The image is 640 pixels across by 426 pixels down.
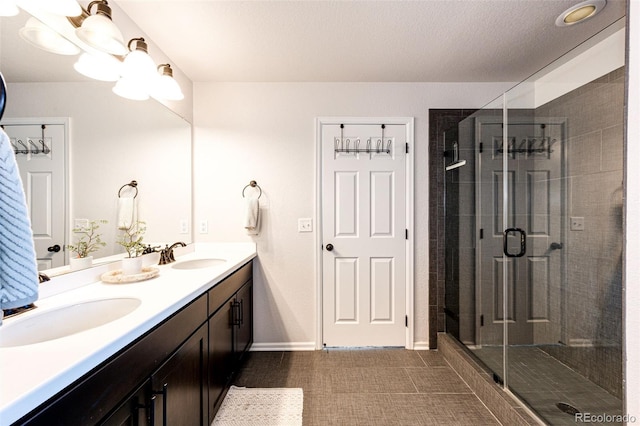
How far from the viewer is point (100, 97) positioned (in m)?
1.49

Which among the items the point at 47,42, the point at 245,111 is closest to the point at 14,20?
the point at 47,42

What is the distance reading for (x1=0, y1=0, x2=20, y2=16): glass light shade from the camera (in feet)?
3.41

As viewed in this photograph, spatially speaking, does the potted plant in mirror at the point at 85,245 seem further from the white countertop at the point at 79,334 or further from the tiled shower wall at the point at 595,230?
the tiled shower wall at the point at 595,230

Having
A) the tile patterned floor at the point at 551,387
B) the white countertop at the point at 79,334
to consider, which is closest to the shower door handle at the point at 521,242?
the tile patterned floor at the point at 551,387

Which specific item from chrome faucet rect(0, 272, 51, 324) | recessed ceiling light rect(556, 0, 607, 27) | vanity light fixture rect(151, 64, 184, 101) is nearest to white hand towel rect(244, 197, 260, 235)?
vanity light fixture rect(151, 64, 184, 101)

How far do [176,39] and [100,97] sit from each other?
68cm

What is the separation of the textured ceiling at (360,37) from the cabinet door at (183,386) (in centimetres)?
174

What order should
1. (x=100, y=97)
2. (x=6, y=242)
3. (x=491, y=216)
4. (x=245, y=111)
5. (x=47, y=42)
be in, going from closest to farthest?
1. (x=6, y=242)
2. (x=47, y=42)
3. (x=100, y=97)
4. (x=491, y=216)
5. (x=245, y=111)

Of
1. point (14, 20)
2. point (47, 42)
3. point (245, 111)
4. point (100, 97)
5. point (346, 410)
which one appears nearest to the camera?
point (14, 20)

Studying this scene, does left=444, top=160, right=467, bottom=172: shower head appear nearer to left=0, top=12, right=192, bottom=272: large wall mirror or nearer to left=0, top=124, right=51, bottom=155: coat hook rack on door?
left=0, top=12, right=192, bottom=272: large wall mirror

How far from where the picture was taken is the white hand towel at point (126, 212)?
1.64 m

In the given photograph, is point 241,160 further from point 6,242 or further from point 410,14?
point 6,242

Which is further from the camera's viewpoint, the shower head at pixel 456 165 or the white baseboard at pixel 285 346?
the white baseboard at pixel 285 346

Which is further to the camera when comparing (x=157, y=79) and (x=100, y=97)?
(x=157, y=79)
